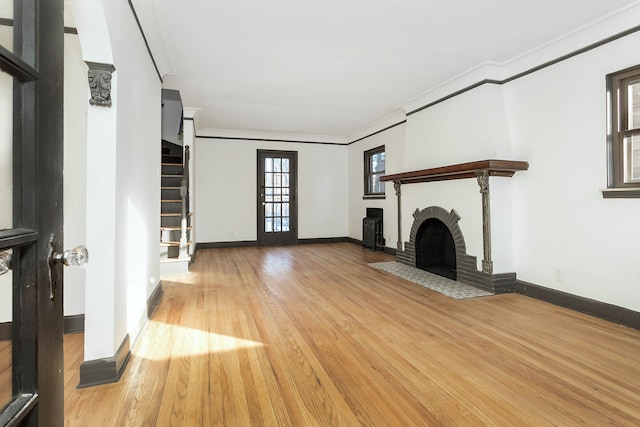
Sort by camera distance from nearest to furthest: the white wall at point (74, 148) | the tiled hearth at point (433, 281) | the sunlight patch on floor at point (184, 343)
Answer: the sunlight patch on floor at point (184, 343) → the white wall at point (74, 148) → the tiled hearth at point (433, 281)

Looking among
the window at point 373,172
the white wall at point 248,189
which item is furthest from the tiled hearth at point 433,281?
the white wall at point 248,189

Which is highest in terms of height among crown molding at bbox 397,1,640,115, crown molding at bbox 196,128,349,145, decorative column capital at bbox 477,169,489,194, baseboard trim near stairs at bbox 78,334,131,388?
crown molding at bbox 196,128,349,145

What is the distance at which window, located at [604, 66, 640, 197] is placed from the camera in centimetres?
276

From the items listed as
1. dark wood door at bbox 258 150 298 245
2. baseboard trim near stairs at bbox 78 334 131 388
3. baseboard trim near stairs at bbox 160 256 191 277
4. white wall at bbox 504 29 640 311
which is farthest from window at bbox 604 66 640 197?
dark wood door at bbox 258 150 298 245

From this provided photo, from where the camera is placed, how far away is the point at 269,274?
4.70 meters

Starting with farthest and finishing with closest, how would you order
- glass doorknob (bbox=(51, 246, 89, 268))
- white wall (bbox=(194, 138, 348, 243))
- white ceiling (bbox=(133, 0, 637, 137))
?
white wall (bbox=(194, 138, 348, 243)), white ceiling (bbox=(133, 0, 637, 137)), glass doorknob (bbox=(51, 246, 89, 268))

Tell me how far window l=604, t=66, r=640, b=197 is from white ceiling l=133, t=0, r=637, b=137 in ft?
1.93

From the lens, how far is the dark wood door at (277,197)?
7594mm

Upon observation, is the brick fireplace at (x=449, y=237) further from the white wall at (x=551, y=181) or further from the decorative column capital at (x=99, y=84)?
the decorative column capital at (x=99, y=84)

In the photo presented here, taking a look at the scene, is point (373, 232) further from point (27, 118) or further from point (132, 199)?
point (27, 118)

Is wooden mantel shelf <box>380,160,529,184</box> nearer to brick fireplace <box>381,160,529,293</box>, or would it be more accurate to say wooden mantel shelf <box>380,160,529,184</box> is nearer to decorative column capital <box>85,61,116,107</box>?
brick fireplace <box>381,160,529,293</box>

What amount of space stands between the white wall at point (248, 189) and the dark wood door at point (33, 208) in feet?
21.6

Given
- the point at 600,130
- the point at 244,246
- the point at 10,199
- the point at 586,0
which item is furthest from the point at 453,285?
the point at 244,246

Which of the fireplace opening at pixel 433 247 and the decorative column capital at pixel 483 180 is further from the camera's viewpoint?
the fireplace opening at pixel 433 247
